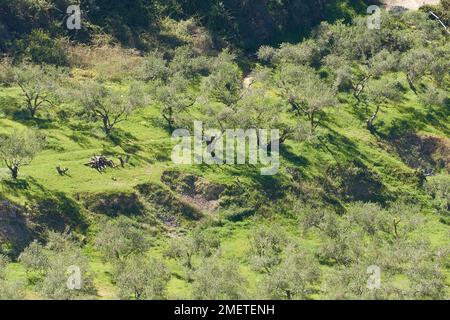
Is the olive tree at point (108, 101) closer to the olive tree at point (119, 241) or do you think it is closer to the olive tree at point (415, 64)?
the olive tree at point (119, 241)

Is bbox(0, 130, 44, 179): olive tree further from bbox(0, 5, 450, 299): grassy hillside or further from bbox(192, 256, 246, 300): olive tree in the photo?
bbox(192, 256, 246, 300): olive tree

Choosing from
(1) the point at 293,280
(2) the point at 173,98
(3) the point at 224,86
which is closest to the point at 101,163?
(2) the point at 173,98

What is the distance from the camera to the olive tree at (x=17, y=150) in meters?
79.8

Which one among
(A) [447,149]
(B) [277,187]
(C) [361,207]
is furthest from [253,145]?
(A) [447,149]

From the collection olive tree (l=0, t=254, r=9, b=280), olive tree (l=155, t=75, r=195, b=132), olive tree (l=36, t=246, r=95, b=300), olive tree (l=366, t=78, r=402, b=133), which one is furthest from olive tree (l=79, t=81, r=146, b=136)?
olive tree (l=366, t=78, r=402, b=133)

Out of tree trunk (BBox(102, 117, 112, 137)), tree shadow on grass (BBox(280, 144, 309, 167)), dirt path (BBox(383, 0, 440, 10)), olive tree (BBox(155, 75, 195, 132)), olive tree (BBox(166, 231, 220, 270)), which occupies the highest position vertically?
dirt path (BBox(383, 0, 440, 10))

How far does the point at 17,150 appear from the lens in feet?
262

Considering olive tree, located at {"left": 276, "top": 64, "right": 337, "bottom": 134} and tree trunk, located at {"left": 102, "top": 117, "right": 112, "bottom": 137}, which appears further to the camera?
olive tree, located at {"left": 276, "top": 64, "right": 337, "bottom": 134}

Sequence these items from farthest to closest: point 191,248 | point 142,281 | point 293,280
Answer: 1. point 191,248
2. point 293,280
3. point 142,281

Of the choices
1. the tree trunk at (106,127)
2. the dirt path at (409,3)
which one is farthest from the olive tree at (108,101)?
the dirt path at (409,3)

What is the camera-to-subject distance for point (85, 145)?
90188 millimetres

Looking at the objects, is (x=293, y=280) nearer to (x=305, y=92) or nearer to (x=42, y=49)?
(x=305, y=92)

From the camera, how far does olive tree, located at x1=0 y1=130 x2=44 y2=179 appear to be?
79.8 m
